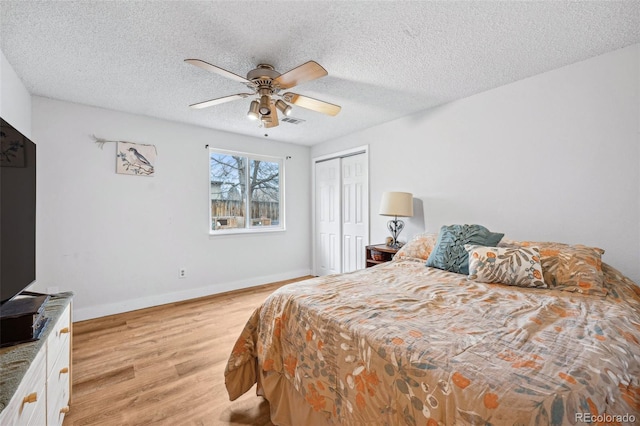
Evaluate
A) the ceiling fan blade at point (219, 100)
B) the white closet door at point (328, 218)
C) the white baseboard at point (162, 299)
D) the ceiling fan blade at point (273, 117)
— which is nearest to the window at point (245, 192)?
the white closet door at point (328, 218)

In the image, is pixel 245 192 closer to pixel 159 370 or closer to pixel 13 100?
pixel 13 100

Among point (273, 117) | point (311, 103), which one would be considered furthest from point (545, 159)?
point (273, 117)

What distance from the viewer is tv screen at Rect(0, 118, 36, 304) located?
1.14 meters

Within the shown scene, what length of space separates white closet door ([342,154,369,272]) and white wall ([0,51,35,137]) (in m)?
3.59

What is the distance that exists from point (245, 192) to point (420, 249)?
9.25 ft

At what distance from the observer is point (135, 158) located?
3260 millimetres

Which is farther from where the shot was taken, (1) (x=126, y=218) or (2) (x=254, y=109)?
(1) (x=126, y=218)

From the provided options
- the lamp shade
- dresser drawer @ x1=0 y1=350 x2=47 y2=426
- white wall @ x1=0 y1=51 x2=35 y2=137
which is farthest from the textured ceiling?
dresser drawer @ x1=0 y1=350 x2=47 y2=426

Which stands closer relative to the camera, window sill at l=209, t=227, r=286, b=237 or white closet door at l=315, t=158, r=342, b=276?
window sill at l=209, t=227, r=286, b=237

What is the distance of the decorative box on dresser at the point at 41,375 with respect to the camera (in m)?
0.84

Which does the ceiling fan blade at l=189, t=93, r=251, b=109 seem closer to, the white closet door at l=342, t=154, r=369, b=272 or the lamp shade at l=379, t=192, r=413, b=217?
the lamp shade at l=379, t=192, r=413, b=217

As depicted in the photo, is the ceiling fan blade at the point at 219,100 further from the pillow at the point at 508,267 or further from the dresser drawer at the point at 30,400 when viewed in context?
the pillow at the point at 508,267

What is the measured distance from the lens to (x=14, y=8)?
1543 millimetres

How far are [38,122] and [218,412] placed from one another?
10.8ft
